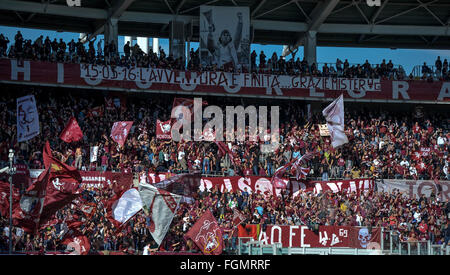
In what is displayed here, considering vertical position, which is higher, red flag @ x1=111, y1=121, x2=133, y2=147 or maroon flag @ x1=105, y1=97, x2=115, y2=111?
maroon flag @ x1=105, y1=97, x2=115, y2=111

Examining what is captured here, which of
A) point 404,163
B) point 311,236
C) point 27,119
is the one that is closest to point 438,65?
point 404,163

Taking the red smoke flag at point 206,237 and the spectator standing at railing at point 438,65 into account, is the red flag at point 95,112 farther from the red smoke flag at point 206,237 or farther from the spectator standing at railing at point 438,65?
the spectator standing at railing at point 438,65

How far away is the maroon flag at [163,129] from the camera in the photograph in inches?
1168

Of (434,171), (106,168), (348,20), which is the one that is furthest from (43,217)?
(348,20)

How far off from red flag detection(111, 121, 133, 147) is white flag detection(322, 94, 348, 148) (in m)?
9.07

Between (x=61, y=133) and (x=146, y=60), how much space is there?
767cm

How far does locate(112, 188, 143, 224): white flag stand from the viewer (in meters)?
19.0

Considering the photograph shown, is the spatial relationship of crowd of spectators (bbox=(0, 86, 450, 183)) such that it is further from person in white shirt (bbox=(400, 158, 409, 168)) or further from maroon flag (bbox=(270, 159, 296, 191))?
maroon flag (bbox=(270, 159, 296, 191))

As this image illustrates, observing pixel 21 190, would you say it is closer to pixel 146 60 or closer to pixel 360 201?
pixel 146 60

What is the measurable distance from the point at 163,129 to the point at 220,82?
4.98 metres

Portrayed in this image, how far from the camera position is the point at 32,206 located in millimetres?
17375

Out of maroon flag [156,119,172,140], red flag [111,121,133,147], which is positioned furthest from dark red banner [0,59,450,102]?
red flag [111,121,133,147]

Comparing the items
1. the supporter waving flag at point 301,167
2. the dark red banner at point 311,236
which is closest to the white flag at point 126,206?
the dark red banner at point 311,236

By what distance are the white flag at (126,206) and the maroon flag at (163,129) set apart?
10.7m
